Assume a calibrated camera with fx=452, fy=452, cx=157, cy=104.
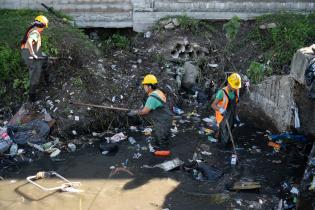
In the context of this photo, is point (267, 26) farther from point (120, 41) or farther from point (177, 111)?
point (120, 41)

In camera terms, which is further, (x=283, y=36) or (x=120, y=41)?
(x=120, y=41)

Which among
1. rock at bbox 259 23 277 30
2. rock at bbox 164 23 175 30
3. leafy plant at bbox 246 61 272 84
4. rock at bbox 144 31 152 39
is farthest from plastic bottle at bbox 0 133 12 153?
rock at bbox 259 23 277 30

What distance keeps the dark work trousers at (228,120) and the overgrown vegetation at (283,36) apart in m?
2.34

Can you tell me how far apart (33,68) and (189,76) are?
3.82m

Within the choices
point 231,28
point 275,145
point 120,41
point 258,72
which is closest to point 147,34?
point 120,41

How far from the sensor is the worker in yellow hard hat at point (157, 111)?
8.80 metres

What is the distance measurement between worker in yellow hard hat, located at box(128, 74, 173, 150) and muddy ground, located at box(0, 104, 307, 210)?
0.33m

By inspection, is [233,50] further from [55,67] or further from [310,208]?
[310,208]

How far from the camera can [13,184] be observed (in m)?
7.98

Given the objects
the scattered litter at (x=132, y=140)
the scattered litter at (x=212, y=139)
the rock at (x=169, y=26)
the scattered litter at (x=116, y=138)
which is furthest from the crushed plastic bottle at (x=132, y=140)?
the rock at (x=169, y=26)

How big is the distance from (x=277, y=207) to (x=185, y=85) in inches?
184

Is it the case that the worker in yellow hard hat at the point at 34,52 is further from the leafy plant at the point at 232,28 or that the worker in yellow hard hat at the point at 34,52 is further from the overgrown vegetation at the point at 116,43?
the leafy plant at the point at 232,28

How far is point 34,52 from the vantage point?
9.51 meters

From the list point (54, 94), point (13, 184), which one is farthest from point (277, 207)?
point (54, 94)
